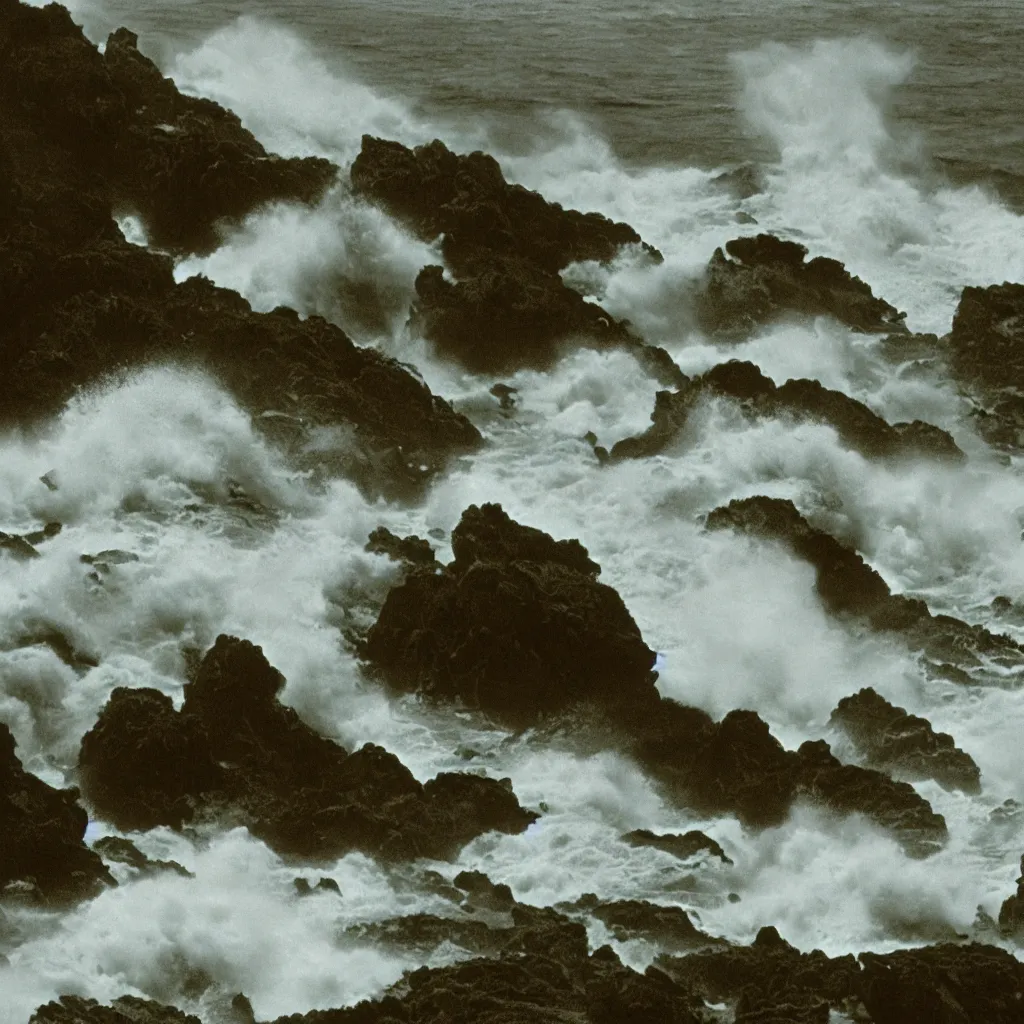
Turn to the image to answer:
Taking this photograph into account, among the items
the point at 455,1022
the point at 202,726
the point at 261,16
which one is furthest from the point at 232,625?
the point at 261,16

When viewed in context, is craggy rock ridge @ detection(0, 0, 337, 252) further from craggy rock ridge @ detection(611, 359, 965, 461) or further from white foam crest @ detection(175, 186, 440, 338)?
craggy rock ridge @ detection(611, 359, 965, 461)

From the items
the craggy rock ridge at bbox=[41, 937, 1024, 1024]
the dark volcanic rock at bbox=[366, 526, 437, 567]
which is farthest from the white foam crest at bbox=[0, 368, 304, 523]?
the craggy rock ridge at bbox=[41, 937, 1024, 1024]

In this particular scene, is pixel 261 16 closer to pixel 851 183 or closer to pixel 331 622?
pixel 851 183

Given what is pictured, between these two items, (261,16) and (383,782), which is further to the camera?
(261,16)

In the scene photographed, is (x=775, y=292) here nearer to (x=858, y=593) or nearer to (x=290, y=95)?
(x=858, y=593)

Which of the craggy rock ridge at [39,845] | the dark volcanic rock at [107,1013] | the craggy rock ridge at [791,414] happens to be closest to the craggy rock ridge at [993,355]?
the craggy rock ridge at [791,414]

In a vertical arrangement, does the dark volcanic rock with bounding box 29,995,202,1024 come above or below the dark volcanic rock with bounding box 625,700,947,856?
below

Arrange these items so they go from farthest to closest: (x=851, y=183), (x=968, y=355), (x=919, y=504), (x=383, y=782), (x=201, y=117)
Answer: (x=851, y=183)
(x=201, y=117)
(x=968, y=355)
(x=919, y=504)
(x=383, y=782)
